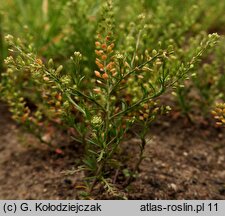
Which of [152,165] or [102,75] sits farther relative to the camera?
[152,165]

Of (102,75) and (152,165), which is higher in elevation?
(102,75)

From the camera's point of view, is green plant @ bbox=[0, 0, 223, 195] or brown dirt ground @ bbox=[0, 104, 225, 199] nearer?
green plant @ bbox=[0, 0, 223, 195]

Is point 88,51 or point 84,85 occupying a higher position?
point 88,51

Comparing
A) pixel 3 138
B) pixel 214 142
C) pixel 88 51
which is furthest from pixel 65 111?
pixel 214 142

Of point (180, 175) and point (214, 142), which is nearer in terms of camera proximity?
point (180, 175)

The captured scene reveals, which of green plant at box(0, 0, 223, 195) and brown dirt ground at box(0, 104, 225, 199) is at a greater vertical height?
green plant at box(0, 0, 223, 195)

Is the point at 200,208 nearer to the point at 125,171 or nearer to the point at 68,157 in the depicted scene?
the point at 125,171

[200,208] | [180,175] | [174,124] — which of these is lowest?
[200,208]

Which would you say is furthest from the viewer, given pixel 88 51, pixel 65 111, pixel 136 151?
pixel 88 51
